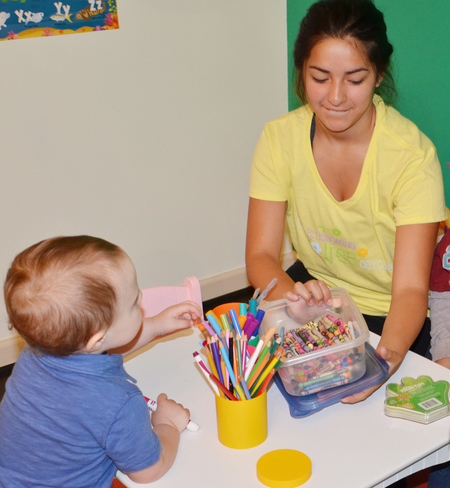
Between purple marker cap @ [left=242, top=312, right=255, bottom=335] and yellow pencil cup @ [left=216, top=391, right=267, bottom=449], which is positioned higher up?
purple marker cap @ [left=242, top=312, right=255, bottom=335]

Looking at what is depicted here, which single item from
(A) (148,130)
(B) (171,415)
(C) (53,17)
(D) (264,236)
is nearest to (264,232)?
(D) (264,236)

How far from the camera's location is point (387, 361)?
3.30 feet

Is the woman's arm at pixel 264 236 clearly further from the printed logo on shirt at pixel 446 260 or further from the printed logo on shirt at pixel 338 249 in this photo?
the printed logo on shirt at pixel 446 260

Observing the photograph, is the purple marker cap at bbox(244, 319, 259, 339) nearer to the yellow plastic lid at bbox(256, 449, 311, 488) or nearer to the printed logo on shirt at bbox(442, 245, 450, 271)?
the yellow plastic lid at bbox(256, 449, 311, 488)

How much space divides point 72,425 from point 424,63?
1640 millimetres

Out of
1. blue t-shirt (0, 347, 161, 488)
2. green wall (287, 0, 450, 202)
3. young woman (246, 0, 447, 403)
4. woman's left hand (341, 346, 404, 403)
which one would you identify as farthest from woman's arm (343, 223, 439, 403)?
green wall (287, 0, 450, 202)

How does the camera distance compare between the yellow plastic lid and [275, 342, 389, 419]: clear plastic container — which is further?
[275, 342, 389, 419]: clear plastic container

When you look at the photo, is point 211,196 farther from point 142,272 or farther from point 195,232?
point 142,272

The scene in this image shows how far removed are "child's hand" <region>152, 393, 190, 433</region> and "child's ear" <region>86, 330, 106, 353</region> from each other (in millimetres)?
158

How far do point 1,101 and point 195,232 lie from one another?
99 cm

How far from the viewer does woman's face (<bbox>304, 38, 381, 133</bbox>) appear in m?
1.24

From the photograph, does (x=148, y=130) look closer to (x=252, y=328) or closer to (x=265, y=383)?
(x=252, y=328)

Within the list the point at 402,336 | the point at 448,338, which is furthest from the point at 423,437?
the point at 448,338

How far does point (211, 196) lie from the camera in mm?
2566
